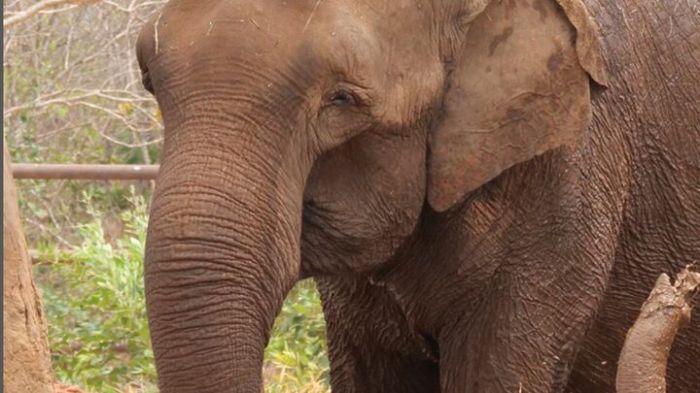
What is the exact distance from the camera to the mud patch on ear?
18.4 ft

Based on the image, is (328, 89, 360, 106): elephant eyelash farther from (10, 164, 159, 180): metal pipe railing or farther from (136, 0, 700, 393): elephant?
(10, 164, 159, 180): metal pipe railing

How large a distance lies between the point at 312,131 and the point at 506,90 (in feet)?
2.29

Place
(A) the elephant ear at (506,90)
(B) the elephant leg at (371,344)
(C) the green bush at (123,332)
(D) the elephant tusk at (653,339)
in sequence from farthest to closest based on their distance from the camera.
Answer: (C) the green bush at (123,332)
(B) the elephant leg at (371,344)
(A) the elephant ear at (506,90)
(D) the elephant tusk at (653,339)

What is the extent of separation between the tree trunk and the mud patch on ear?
1.76 metres

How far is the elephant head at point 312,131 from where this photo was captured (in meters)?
4.93

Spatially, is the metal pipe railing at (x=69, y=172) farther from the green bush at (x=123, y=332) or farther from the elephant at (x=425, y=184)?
the elephant at (x=425, y=184)

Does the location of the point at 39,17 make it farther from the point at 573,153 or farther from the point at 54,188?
the point at 573,153

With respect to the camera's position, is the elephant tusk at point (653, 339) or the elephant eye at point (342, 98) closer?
the elephant tusk at point (653, 339)

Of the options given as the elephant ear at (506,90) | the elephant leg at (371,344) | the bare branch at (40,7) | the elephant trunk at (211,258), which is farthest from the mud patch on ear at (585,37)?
the bare branch at (40,7)

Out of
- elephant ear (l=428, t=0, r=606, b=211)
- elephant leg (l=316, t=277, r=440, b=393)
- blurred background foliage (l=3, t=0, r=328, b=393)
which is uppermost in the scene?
elephant ear (l=428, t=0, r=606, b=211)

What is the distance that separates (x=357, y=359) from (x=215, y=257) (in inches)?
66.5

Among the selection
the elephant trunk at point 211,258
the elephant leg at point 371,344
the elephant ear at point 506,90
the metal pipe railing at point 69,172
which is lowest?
the metal pipe railing at point 69,172

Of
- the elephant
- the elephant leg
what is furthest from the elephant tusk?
the elephant leg

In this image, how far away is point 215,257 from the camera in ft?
16.0
